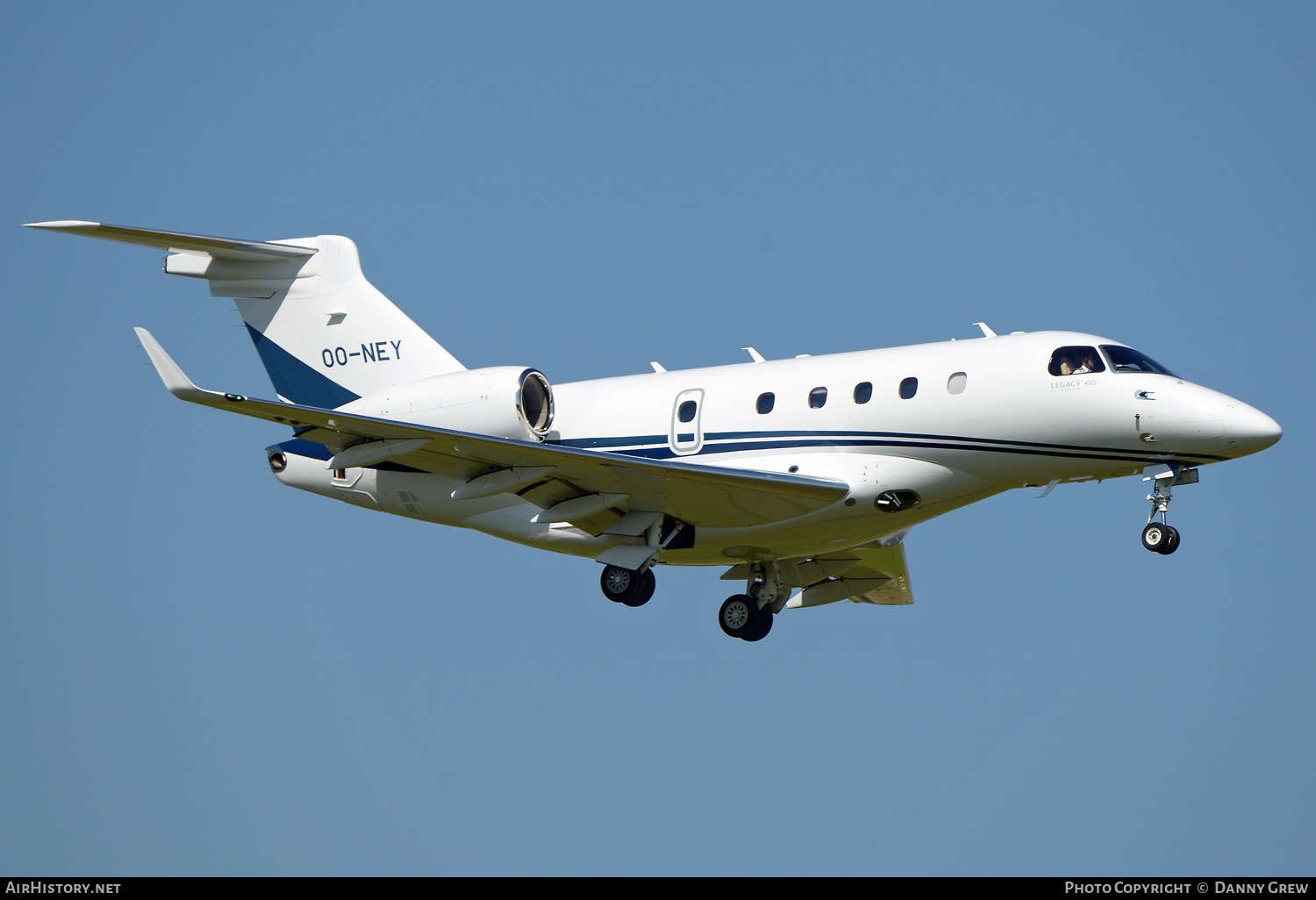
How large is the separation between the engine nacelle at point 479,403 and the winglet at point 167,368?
4.23 metres

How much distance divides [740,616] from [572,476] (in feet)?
13.3

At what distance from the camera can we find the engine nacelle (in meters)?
19.9

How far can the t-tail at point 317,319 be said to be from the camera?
22562 mm

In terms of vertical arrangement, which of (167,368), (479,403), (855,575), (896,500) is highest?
(479,403)

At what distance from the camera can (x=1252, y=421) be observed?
17.6 m

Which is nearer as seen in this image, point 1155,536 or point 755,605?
point 1155,536

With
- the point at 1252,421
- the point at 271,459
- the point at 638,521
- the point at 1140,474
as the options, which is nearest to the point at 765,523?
the point at 638,521

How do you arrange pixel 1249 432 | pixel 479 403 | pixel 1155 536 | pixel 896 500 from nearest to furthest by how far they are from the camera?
pixel 1249 432 < pixel 1155 536 < pixel 896 500 < pixel 479 403

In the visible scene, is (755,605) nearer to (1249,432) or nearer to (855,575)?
(855,575)

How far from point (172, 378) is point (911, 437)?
28.4ft

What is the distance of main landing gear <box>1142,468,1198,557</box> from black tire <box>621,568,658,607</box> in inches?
250

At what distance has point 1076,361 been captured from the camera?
18.4 metres

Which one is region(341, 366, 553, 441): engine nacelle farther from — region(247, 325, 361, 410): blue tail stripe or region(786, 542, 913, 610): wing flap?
region(786, 542, 913, 610): wing flap

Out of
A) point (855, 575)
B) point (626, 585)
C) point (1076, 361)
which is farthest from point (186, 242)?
point (1076, 361)
